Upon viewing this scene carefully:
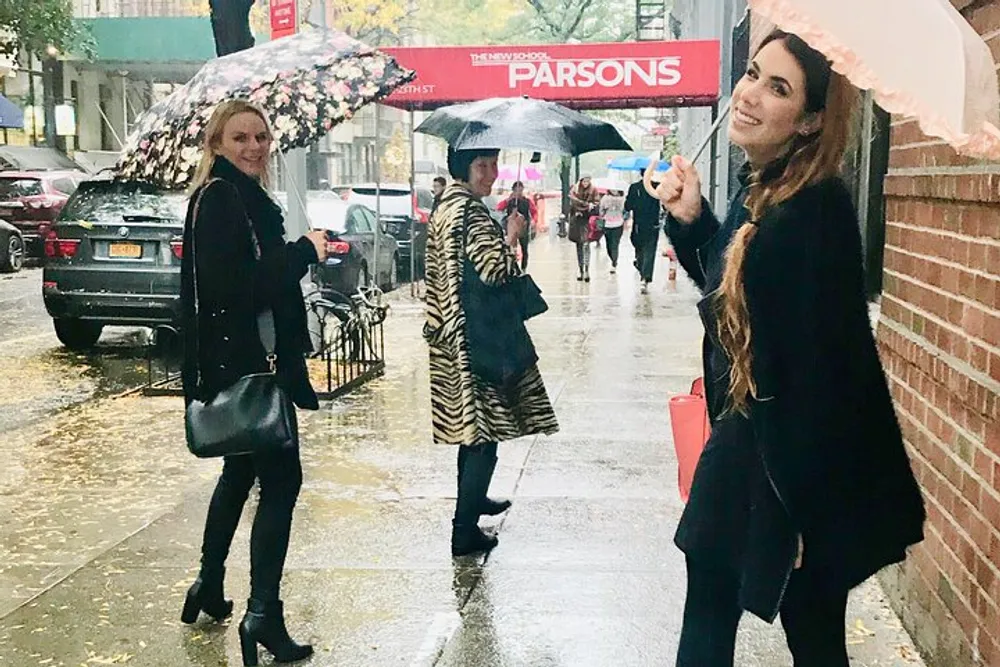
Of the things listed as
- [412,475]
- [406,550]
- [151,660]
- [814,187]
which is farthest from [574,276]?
[814,187]

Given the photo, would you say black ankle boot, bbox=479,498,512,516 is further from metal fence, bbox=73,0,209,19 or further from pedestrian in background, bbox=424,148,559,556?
metal fence, bbox=73,0,209,19

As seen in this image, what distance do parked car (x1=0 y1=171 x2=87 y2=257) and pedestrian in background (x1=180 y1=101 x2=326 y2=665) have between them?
20.9 m

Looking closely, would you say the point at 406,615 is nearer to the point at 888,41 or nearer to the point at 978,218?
the point at 978,218

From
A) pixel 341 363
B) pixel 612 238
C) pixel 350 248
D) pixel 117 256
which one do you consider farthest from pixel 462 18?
pixel 341 363

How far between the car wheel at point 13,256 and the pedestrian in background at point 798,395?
68.9 ft

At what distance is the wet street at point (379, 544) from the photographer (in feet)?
14.7

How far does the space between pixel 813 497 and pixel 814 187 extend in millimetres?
692

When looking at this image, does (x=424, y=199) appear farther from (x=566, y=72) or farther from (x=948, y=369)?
(x=948, y=369)

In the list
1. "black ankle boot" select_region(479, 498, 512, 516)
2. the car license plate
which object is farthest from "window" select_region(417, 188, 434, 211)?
"black ankle boot" select_region(479, 498, 512, 516)

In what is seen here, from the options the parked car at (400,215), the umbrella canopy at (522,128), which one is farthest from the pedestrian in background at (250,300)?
the parked car at (400,215)

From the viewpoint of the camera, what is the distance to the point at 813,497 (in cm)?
265

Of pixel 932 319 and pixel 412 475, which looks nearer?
pixel 932 319

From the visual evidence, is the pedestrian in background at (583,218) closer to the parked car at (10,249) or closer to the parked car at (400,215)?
the parked car at (400,215)

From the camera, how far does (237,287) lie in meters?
4.12
